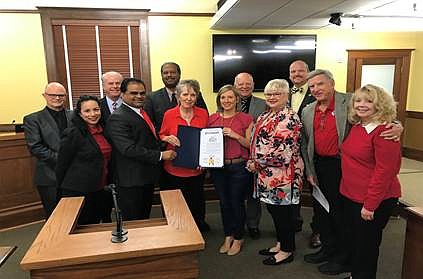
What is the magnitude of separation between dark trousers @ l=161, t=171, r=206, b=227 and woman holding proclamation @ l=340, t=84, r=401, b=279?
1189 millimetres

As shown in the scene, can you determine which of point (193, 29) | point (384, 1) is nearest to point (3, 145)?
point (193, 29)

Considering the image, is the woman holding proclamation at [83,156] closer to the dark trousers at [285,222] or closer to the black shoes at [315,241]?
the dark trousers at [285,222]

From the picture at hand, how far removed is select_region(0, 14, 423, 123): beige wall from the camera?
14.7 ft

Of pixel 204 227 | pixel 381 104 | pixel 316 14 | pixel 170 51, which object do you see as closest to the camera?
pixel 381 104

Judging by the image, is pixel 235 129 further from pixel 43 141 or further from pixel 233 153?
pixel 43 141

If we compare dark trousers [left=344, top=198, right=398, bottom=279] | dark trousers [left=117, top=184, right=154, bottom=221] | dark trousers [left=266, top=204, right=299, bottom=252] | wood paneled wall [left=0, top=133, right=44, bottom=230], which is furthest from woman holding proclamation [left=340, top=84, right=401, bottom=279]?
wood paneled wall [left=0, top=133, right=44, bottom=230]

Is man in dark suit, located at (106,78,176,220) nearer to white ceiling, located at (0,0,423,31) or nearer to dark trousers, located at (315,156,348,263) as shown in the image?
dark trousers, located at (315,156,348,263)

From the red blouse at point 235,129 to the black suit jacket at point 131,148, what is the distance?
54 centimetres

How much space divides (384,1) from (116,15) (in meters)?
3.54

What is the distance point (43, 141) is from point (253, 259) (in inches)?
76.9

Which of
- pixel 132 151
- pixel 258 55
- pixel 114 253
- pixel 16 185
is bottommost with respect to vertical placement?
pixel 16 185

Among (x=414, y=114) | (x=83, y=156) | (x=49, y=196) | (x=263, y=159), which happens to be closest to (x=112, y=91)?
(x=83, y=156)

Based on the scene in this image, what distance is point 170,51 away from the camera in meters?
4.94

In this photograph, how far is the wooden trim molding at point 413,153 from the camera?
5.92 metres
